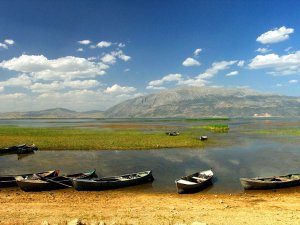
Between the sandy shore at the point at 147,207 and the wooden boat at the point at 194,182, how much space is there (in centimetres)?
88

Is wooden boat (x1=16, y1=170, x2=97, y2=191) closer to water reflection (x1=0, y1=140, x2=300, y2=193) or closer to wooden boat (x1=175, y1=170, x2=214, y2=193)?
water reflection (x1=0, y1=140, x2=300, y2=193)

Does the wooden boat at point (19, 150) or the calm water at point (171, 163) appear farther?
the wooden boat at point (19, 150)

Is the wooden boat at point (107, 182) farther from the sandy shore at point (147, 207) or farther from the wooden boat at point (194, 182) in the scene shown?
the wooden boat at point (194, 182)

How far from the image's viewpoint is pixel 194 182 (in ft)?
99.0

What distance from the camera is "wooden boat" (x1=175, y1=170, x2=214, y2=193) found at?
1105 inches

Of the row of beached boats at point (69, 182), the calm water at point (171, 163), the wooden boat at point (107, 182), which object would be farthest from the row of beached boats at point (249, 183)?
the row of beached boats at point (69, 182)

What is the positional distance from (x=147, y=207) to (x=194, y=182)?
27.7 feet

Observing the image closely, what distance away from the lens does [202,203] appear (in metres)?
24.6

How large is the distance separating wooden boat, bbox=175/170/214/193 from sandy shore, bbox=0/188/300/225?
0.88 m

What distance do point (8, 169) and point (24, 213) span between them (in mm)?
21176

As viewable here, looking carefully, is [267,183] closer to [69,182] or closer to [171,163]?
[171,163]

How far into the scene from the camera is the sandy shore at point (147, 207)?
1966cm

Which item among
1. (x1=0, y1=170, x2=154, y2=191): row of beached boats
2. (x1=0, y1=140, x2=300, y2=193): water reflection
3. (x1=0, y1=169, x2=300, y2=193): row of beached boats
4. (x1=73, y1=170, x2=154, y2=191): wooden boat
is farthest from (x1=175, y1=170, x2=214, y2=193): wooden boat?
(x1=0, y1=170, x2=154, y2=191): row of beached boats

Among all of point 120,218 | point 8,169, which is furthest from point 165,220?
point 8,169
